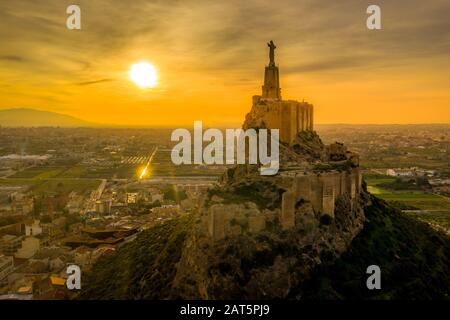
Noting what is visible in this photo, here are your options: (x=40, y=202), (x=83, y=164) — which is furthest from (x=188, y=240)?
(x=83, y=164)

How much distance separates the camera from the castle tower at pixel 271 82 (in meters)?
21.8

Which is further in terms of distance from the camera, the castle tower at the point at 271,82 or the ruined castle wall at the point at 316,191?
the castle tower at the point at 271,82

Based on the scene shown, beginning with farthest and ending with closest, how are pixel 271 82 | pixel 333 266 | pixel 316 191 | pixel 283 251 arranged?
1. pixel 271 82
2. pixel 316 191
3. pixel 333 266
4. pixel 283 251

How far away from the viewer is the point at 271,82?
21.9m

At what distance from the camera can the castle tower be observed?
2177 centimetres

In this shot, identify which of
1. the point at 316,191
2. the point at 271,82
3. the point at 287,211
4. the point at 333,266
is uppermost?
the point at 271,82

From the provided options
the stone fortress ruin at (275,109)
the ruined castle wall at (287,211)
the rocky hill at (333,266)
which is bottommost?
the rocky hill at (333,266)

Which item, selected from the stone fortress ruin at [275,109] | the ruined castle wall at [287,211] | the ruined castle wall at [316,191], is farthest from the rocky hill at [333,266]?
the stone fortress ruin at [275,109]

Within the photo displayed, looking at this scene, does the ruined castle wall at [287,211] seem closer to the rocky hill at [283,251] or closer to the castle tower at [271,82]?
the rocky hill at [283,251]

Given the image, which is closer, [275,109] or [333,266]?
[333,266]

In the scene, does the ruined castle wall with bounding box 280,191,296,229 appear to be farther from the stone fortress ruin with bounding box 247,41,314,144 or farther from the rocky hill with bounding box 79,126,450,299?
the stone fortress ruin with bounding box 247,41,314,144

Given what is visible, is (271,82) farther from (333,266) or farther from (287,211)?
(333,266)

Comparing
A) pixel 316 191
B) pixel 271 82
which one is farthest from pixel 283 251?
pixel 271 82

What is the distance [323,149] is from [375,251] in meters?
5.71
